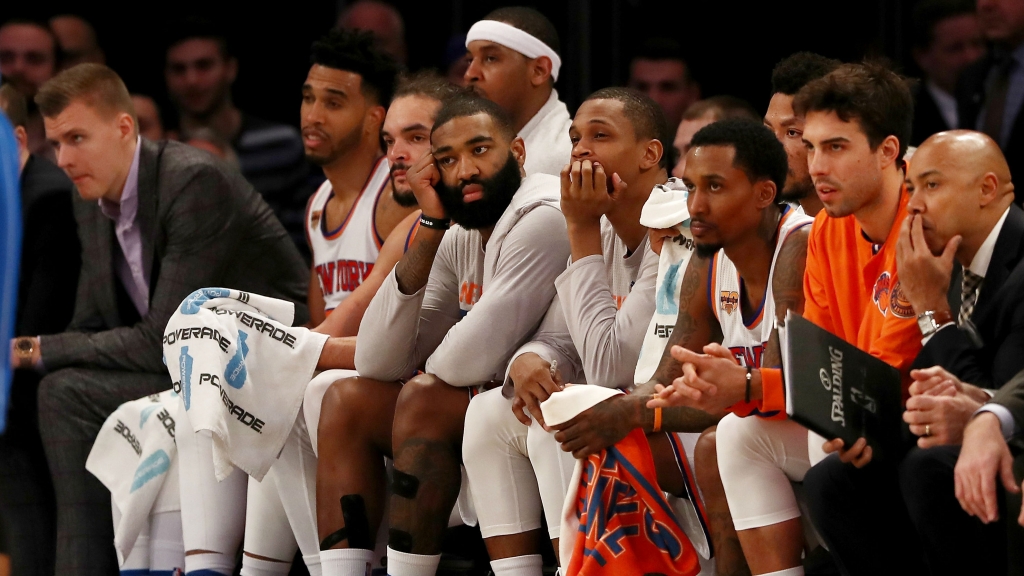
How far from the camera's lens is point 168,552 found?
4.21 meters

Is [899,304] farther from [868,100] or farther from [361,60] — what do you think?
[361,60]

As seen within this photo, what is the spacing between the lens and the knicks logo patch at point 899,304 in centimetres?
288

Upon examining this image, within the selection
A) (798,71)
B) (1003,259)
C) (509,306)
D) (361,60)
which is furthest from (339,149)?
(1003,259)

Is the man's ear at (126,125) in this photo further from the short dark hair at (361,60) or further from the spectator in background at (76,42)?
the spectator in background at (76,42)

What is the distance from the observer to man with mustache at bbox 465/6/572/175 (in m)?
4.86

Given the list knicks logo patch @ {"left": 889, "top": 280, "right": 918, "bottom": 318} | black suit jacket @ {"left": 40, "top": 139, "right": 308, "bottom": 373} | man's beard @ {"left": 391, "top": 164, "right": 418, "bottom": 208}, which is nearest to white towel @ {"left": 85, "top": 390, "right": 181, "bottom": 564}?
black suit jacket @ {"left": 40, "top": 139, "right": 308, "bottom": 373}

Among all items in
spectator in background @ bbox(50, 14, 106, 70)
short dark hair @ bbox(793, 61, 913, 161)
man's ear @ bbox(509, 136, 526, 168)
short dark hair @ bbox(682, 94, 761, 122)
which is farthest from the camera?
spectator in background @ bbox(50, 14, 106, 70)

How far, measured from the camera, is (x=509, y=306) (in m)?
3.58

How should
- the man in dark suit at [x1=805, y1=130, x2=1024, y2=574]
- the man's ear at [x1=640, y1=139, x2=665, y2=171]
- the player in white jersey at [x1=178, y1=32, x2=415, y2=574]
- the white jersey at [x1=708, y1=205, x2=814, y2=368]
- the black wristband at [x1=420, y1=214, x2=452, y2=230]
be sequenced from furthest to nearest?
1. the player in white jersey at [x1=178, y1=32, x2=415, y2=574]
2. the black wristband at [x1=420, y1=214, x2=452, y2=230]
3. the man's ear at [x1=640, y1=139, x2=665, y2=171]
4. the white jersey at [x1=708, y1=205, x2=814, y2=368]
5. the man in dark suit at [x1=805, y1=130, x2=1024, y2=574]

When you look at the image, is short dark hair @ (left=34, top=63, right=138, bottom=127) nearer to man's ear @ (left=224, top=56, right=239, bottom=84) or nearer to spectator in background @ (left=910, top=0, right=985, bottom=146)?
man's ear @ (left=224, top=56, right=239, bottom=84)

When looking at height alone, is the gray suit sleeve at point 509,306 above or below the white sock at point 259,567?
above

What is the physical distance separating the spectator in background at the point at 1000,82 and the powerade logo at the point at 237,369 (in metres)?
2.74

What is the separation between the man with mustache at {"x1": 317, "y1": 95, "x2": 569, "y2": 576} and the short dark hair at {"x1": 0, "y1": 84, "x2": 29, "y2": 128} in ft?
6.87

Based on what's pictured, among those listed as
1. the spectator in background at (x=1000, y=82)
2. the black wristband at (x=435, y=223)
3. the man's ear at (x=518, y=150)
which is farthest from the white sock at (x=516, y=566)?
the spectator in background at (x=1000, y=82)
